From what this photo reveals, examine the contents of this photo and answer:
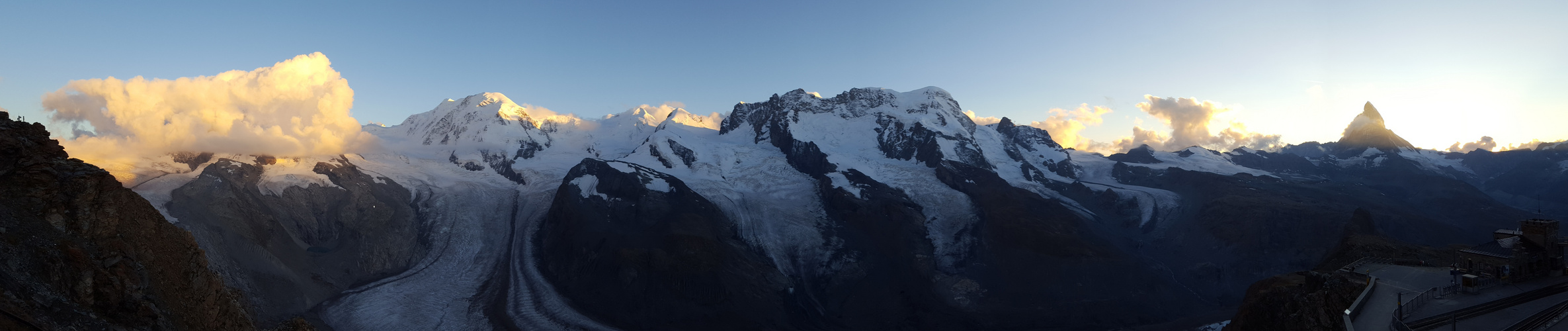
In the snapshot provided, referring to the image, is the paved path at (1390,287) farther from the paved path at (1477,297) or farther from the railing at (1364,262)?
the paved path at (1477,297)

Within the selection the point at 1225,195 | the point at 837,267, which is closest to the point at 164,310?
the point at 837,267

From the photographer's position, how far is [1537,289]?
90.3ft

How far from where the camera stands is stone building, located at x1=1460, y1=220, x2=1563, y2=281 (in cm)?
2938

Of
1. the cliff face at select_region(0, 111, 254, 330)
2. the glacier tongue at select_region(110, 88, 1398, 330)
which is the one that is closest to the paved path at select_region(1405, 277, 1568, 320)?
the cliff face at select_region(0, 111, 254, 330)

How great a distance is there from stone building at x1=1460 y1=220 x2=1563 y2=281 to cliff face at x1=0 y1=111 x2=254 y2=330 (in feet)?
169

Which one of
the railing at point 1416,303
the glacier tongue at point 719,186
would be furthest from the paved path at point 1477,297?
the glacier tongue at point 719,186

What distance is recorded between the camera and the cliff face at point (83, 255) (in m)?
18.1

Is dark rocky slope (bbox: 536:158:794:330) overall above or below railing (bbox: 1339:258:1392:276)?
below

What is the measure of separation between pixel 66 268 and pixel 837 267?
307 feet

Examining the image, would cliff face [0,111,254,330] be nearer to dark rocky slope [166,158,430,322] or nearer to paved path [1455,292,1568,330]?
paved path [1455,292,1568,330]

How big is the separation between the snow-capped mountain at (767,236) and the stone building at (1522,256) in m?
55.6

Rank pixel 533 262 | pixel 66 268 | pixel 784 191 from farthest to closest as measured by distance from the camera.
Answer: pixel 784 191 < pixel 533 262 < pixel 66 268

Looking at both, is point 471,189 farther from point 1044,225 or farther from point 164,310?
point 164,310

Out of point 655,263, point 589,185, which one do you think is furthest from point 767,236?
point 589,185
